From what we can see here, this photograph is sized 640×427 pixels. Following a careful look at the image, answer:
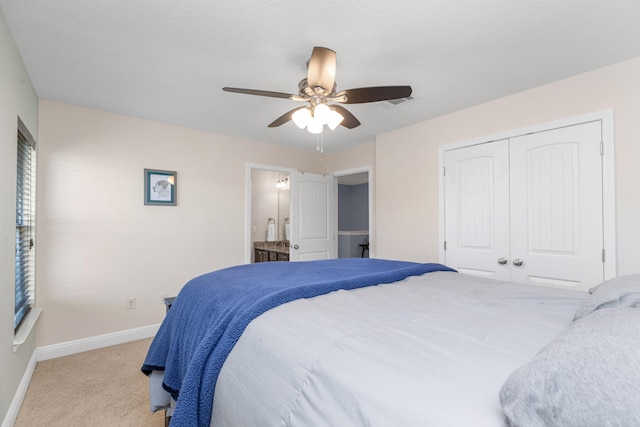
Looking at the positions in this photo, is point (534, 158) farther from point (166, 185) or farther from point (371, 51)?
point (166, 185)

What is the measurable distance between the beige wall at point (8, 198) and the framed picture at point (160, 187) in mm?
1300

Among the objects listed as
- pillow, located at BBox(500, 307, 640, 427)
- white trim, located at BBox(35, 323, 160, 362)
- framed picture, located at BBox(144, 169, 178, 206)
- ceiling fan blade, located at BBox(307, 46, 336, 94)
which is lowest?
white trim, located at BBox(35, 323, 160, 362)

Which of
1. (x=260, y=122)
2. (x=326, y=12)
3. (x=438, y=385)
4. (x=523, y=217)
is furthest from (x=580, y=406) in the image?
(x=260, y=122)

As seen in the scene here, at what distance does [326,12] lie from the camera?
5.36ft

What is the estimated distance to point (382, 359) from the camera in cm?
80

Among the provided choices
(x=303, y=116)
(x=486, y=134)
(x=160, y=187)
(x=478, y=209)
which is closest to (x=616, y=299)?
(x=303, y=116)

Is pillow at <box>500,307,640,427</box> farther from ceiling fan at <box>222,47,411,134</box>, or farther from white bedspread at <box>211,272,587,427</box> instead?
ceiling fan at <box>222,47,411,134</box>

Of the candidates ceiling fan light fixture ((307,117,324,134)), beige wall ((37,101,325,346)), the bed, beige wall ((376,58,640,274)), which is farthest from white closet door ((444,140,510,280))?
beige wall ((37,101,325,346))

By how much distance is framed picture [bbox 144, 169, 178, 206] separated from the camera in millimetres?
3367

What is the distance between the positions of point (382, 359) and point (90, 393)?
2512 mm

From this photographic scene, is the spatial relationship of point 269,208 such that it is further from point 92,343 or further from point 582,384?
point 582,384

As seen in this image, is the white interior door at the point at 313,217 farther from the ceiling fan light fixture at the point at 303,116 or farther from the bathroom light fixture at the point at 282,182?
the ceiling fan light fixture at the point at 303,116

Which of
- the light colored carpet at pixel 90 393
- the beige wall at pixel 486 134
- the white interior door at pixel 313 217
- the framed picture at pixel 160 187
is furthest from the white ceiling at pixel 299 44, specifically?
the light colored carpet at pixel 90 393

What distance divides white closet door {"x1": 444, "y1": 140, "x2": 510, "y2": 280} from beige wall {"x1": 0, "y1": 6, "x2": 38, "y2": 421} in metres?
3.40
